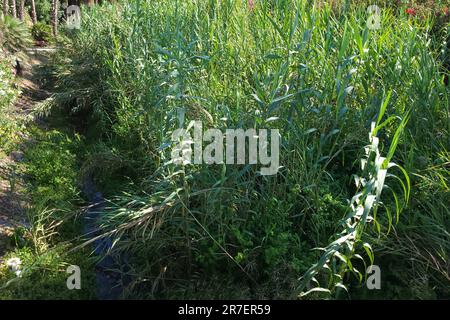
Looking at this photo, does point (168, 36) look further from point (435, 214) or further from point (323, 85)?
point (435, 214)

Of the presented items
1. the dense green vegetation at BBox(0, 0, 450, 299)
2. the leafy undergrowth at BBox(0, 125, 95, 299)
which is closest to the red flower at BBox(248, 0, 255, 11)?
the dense green vegetation at BBox(0, 0, 450, 299)

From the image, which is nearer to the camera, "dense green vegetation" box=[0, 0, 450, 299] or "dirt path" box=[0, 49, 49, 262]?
"dense green vegetation" box=[0, 0, 450, 299]

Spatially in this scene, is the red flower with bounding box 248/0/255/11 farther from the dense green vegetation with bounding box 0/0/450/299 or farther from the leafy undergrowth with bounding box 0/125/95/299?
the leafy undergrowth with bounding box 0/125/95/299

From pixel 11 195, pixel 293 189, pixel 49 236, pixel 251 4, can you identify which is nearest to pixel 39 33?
pixel 251 4

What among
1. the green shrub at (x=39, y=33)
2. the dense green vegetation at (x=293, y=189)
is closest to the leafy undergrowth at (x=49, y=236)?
the dense green vegetation at (x=293, y=189)

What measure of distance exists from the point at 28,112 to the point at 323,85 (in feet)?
15.0

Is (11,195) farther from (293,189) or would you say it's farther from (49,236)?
(293,189)

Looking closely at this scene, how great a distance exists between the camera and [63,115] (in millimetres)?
6809

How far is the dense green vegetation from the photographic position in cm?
268

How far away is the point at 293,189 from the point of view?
2.83 metres

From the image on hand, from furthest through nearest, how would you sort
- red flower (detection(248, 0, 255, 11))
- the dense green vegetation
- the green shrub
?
the green shrub, red flower (detection(248, 0, 255, 11)), the dense green vegetation

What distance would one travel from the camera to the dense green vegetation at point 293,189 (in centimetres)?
268
